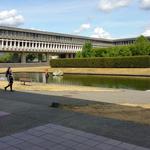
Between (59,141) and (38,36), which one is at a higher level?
(38,36)

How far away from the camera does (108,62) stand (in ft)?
188

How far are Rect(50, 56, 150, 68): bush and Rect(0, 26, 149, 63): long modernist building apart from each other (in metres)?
35.5

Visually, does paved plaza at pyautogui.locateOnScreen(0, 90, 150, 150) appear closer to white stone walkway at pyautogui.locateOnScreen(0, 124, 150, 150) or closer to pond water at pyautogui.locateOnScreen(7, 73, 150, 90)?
white stone walkway at pyautogui.locateOnScreen(0, 124, 150, 150)

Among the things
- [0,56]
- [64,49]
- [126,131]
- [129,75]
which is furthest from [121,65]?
[0,56]

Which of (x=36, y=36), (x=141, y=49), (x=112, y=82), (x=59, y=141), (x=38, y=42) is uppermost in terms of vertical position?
(x=36, y=36)

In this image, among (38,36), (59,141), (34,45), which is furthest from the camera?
(38,36)

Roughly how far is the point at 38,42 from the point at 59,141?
10737 centimetres

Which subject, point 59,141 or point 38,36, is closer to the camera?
point 59,141

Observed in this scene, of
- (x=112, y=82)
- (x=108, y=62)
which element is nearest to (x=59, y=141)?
(x=112, y=82)

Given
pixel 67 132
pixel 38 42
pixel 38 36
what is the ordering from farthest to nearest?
1. pixel 38 36
2. pixel 38 42
3. pixel 67 132

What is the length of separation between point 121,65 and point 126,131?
4762 cm

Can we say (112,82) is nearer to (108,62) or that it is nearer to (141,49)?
(108,62)

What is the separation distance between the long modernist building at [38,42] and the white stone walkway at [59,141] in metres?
93.1

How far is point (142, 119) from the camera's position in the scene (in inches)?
396
